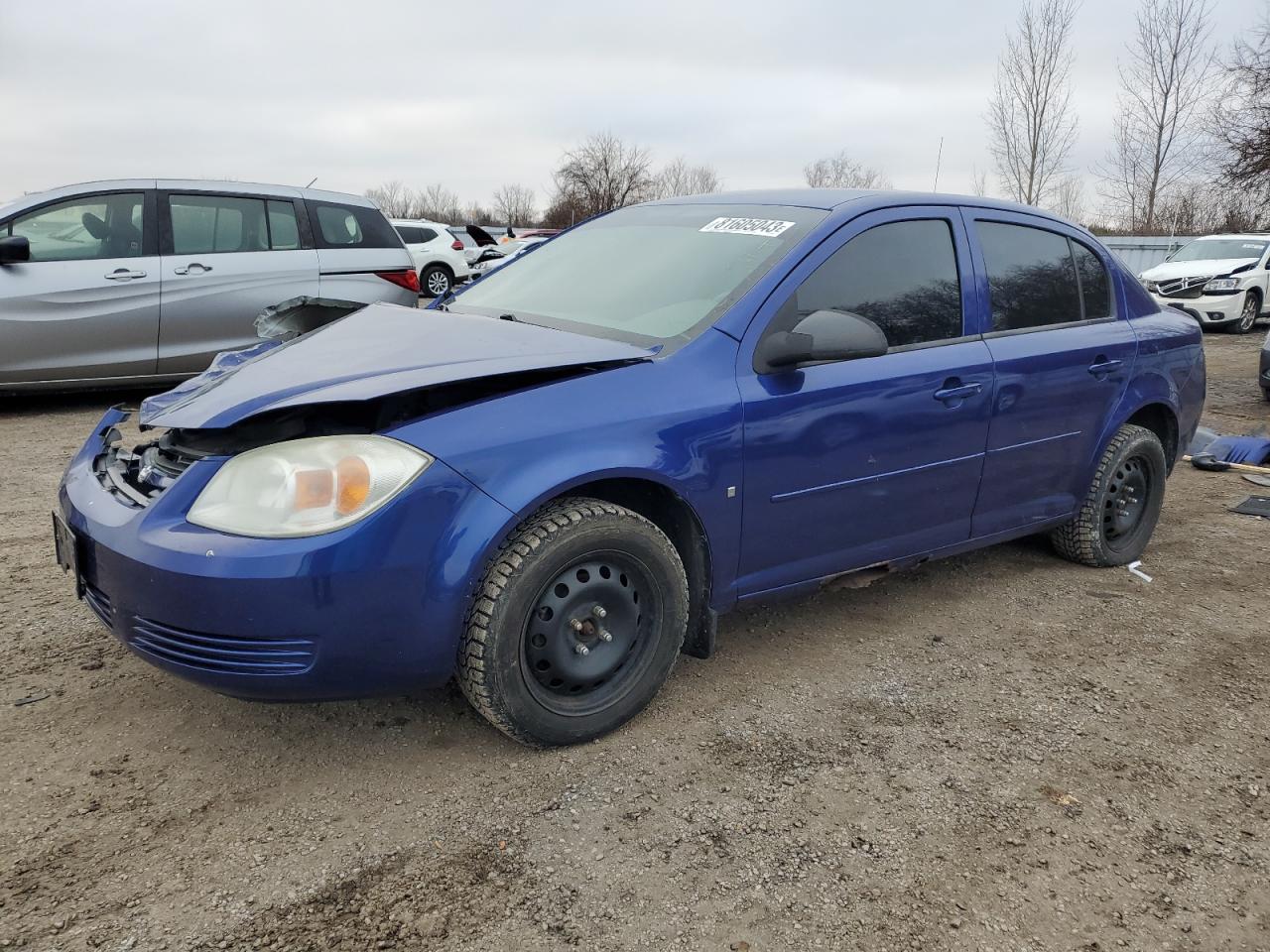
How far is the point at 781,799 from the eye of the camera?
7.94 feet

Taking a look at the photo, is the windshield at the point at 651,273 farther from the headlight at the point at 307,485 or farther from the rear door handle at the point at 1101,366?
the rear door handle at the point at 1101,366

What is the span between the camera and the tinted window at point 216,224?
707 centimetres

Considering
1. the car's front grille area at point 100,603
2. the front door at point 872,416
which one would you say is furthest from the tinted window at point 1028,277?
the car's front grille area at point 100,603

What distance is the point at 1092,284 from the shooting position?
4.03 m

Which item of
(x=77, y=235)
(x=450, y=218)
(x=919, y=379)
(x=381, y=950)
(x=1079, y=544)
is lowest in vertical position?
(x=381, y=950)

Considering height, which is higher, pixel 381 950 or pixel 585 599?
pixel 585 599

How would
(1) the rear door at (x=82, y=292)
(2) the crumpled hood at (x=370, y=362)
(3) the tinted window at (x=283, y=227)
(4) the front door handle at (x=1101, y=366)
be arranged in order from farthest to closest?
(3) the tinted window at (x=283, y=227), (1) the rear door at (x=82, y=292), (4) the front door handle at (x=1101, y=366), (2) the crumpled hood at (x=370, y=362)

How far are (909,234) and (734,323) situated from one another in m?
0.94

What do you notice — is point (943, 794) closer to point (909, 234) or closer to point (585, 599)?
point (585, 599)

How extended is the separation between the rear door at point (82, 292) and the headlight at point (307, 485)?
17.7ft

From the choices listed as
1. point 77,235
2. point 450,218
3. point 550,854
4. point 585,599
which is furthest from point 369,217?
point 450,218

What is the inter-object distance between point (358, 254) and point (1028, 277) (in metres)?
5.83

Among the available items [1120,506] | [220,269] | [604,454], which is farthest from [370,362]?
[220,269]

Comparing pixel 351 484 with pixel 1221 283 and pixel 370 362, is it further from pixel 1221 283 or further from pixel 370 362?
pixel 1221 283
